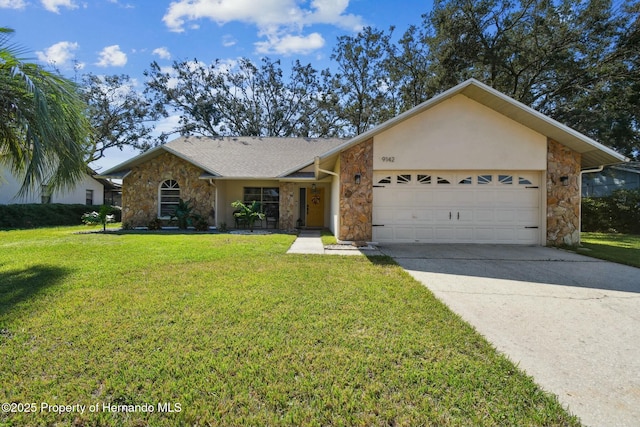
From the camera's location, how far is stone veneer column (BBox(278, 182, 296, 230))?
1454 centimetres

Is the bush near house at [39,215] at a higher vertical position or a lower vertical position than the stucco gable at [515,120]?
lower

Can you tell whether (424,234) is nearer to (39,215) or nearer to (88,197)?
(39,215)

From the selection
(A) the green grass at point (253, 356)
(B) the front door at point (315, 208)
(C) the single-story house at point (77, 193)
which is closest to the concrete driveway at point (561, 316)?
(A) the green grass at point (253, 356)

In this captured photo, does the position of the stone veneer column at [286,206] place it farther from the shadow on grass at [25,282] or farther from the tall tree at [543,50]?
the tall tree at [543,50]

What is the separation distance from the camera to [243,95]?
95.6 feet

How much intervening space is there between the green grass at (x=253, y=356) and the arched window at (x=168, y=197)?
30.8ft

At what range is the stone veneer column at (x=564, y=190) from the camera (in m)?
9.48

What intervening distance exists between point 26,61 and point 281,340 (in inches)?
260

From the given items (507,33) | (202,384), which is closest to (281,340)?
(202,384)

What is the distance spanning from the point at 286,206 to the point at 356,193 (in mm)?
5683

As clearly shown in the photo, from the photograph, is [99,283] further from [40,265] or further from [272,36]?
[272,36]

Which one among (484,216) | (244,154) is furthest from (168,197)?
(484,216)

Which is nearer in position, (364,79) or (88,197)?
(88,197)

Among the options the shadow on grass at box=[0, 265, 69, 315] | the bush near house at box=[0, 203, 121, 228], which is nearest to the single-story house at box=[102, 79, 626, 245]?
the shadow on grass at box=[0, 265, 69, 315]
